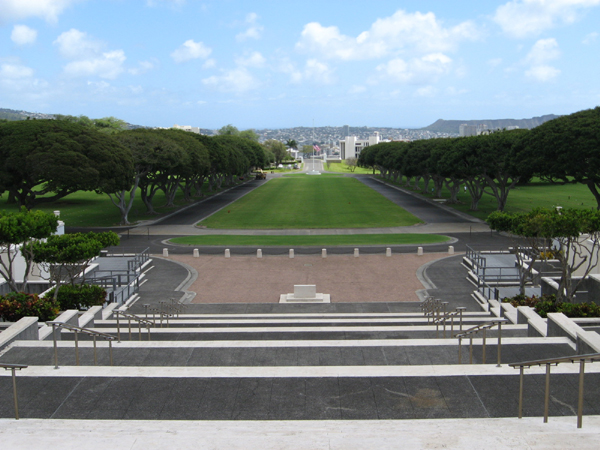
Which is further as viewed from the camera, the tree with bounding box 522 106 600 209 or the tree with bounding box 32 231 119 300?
the tree with bounding box 522 106 600 209

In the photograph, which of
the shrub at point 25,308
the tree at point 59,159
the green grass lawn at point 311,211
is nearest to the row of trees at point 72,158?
the tree at point 59,159

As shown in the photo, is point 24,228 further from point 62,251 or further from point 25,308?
point 25,308

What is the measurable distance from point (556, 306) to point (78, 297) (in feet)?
55.7

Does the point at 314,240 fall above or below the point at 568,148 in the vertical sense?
below

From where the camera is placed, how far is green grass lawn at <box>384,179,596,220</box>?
58.9 m

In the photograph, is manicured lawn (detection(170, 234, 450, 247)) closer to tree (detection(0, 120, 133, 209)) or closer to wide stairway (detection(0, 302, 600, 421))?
tree (detection(0, 120, 133, 209))

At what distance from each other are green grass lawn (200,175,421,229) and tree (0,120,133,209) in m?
10.4

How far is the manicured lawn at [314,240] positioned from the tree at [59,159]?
8.51m

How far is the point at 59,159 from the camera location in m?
41.7

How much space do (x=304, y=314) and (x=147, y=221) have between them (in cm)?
3563

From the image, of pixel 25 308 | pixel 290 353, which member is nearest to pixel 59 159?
pixel 25 308

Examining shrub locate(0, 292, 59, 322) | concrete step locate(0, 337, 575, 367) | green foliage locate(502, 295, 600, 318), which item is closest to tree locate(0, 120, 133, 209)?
shrub locate(0, 292, 59, 322)

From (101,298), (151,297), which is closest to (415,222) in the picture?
(151,297)

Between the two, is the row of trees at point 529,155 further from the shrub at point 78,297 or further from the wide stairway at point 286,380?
the shrub at point 78,297
